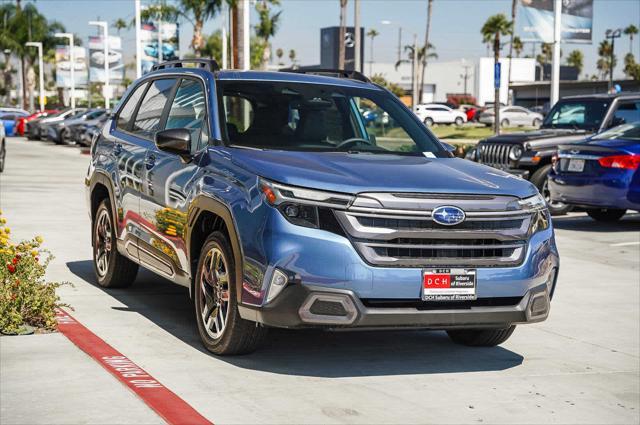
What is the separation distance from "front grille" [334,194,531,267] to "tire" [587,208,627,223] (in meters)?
11.1

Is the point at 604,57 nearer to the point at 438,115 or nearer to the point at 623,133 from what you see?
the point at 438,115

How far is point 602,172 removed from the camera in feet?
51.8

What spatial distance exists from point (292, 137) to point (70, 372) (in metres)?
2.25

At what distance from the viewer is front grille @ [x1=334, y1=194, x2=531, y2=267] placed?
20.6 feet

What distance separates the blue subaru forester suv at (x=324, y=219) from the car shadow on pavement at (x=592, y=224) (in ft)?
28.4

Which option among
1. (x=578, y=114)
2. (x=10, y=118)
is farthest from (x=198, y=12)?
(x=578, y=114)

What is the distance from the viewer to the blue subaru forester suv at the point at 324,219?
6273mm

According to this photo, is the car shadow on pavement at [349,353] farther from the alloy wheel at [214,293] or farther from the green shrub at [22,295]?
the green shrub at [22,295]

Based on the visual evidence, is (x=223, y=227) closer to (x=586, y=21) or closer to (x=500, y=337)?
(x=500, y=337)

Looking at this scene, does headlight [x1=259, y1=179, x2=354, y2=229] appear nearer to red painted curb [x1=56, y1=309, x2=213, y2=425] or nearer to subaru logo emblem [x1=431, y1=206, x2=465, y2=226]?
subaru logo emblem [x1=431, y1=206, x2=465, y2=226]

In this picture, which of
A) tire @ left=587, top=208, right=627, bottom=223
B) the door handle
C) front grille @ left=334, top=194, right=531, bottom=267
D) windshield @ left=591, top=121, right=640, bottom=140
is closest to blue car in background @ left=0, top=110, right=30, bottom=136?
tire @ left=587, top=208, right=627, bottom=223

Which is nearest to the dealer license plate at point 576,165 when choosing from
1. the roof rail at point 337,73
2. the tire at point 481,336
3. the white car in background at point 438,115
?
the roof rail at point 337,73

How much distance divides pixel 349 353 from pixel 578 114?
1273 cm

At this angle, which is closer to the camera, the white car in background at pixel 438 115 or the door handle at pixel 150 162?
the door handle at pixel 150 162
